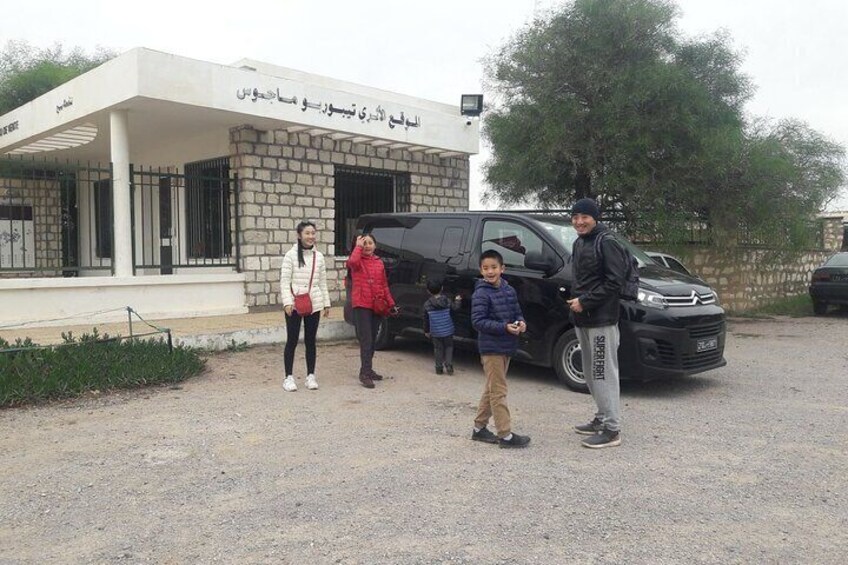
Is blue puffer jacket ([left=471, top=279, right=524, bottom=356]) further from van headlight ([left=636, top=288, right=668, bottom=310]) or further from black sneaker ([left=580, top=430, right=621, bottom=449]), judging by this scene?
van headlight ([left=636, top=288, right=668, bottom=310])

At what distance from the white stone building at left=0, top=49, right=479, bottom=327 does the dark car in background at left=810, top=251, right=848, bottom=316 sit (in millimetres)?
7939

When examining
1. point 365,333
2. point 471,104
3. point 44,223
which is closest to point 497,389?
point 365,333

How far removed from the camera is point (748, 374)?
7.89 meters

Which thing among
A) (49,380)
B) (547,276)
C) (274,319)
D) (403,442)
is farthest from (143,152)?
(403,442)

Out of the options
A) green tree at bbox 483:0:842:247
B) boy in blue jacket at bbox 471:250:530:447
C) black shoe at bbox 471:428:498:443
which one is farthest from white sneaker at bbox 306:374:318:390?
green tree at bbox 483:0:842:247

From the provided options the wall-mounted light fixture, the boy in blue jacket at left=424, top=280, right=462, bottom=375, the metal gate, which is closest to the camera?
the boy in blue jacket at left=424, top=280, right=462, bottom=375

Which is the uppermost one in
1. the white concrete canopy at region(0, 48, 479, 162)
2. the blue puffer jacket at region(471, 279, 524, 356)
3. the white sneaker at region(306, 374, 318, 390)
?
the white concrete canopy at region(0, 48, 479, 162)

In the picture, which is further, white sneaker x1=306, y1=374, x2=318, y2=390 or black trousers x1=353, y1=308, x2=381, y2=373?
black trousers x1=353, y1=308, x2=381, y2=373

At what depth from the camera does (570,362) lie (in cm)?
685

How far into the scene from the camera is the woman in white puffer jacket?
21.8 ft

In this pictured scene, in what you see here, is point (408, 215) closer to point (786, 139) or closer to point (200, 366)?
point (200, 366)

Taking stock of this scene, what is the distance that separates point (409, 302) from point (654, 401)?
127 inches

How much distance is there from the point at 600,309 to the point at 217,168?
9.32 m

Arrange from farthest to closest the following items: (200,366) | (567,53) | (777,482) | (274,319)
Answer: (567,53)
(274,319)
(200,366)
(777,482)
